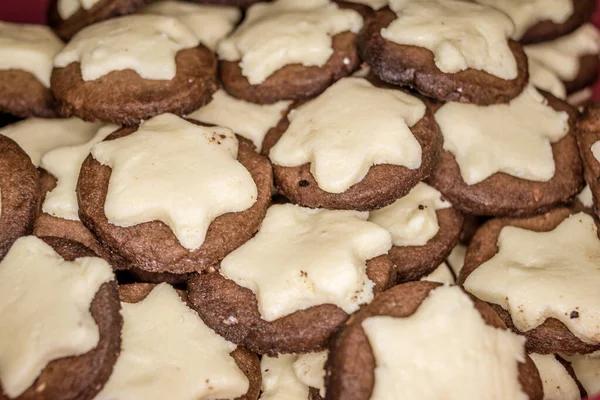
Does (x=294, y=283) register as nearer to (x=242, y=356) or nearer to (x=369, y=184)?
(x=242, y=356)

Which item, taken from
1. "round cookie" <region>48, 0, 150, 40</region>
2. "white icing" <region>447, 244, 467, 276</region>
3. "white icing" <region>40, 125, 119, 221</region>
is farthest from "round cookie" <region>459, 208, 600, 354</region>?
"round cookie" <region>48, 0, 150, 40</region>

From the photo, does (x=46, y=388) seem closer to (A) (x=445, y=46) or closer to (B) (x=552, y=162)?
(A) (x=445, y=46)

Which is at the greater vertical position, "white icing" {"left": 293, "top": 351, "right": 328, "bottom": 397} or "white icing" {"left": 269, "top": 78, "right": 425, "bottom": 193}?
"white icing" {"left": 269, "top": 78, "right": 425, "bottom": 193}

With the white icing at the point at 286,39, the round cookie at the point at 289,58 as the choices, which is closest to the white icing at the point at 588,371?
the round cookie at the point at 289,58

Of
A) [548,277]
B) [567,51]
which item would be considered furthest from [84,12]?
[567,51]

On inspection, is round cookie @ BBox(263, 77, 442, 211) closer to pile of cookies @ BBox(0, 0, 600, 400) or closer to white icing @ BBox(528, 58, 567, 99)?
pile of cookies @ BBox(0, 0, 600, 400)

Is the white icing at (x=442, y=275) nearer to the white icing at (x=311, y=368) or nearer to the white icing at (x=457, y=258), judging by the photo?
the white icing at (x=457, y=258)

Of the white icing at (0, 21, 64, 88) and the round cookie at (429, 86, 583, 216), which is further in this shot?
the white icing at (0, 21, 64, 88)
